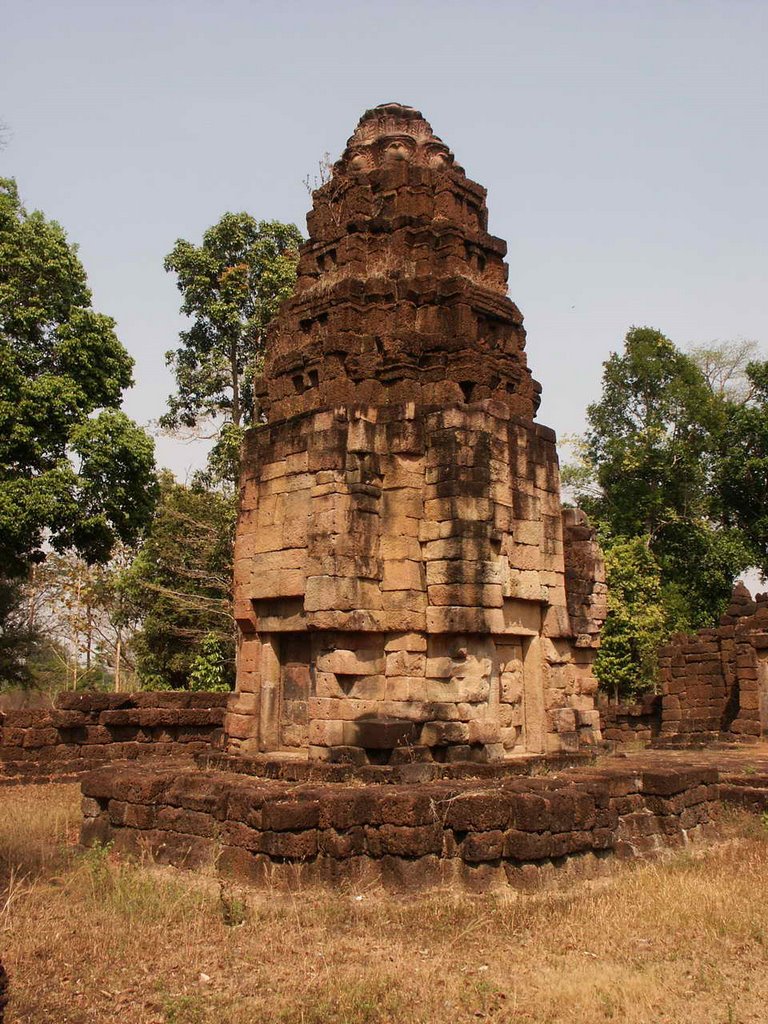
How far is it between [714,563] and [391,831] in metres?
25.8

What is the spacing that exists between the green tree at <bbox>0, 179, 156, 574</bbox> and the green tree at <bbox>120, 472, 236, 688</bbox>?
474cm

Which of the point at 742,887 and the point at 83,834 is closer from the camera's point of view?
the point at 742,887

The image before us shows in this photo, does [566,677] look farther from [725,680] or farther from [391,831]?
[725,680]

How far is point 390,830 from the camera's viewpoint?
735 centimetres

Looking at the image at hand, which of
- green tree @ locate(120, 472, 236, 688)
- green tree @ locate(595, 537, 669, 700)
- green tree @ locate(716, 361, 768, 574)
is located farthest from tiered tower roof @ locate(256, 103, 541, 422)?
green tree @ locate(716, 361, 768, 574)

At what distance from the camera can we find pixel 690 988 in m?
5.56

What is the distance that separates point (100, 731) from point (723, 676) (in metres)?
15.9

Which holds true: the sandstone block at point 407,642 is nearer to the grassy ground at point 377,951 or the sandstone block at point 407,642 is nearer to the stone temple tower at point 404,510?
the stone temple tower at point 404,510

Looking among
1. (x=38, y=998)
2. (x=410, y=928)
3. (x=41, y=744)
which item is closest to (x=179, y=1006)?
(x=38, y=998)

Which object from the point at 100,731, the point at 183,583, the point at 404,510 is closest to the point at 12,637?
the point at 183,583

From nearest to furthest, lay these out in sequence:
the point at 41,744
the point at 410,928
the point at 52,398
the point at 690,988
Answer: the point at 690,988 → the point at 410,928 → the point at 41,744 → the point at 52,398

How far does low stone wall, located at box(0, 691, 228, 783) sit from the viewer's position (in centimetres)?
1400

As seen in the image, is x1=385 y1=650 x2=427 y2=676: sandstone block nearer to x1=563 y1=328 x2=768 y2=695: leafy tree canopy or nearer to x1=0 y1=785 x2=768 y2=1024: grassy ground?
x1=0 y1=785 x2=768 y2=1024: grassy ground

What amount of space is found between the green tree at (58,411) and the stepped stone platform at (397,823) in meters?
8.65
